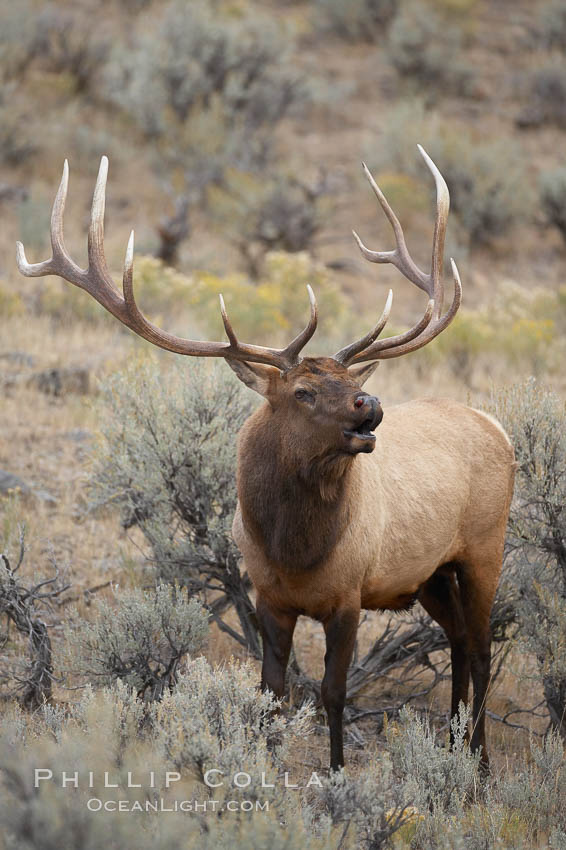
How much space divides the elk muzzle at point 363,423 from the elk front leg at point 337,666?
854mm

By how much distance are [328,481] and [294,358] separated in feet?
1.89

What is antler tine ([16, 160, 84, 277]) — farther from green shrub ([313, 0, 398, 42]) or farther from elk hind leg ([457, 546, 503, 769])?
green shrub ([313, 0, 398, 42])

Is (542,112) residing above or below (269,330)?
above

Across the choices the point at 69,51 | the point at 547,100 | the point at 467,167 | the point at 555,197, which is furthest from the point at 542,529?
the point at 547,100

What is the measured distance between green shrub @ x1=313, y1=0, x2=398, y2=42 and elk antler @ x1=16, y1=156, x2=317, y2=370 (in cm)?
1953

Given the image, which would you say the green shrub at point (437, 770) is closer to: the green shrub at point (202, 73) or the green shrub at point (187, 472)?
the green shrub at point (187, 472)

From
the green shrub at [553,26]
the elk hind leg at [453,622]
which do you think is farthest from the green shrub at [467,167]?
the elk hind leg at [453,622]

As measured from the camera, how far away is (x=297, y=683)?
18.9 feet

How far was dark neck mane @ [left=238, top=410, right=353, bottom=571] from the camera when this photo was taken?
4.45 meters

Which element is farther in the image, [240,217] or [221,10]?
[221,10]

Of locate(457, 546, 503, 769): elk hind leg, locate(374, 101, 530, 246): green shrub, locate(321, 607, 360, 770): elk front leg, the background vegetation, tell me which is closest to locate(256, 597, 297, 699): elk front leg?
locate(321, 607, 360, 770): elk front leg

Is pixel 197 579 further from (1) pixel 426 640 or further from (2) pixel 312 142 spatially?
(2) pixel 312 142

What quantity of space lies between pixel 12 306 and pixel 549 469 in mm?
6685

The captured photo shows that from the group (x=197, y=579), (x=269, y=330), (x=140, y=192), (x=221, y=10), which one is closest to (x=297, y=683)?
(x=197, y=579)
